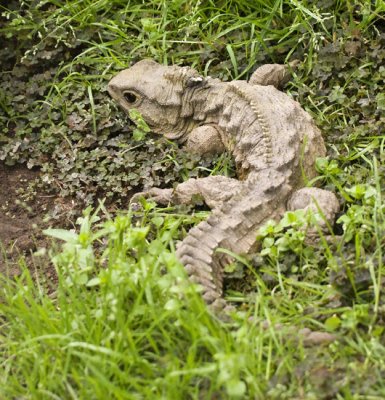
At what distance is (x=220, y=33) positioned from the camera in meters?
6.35

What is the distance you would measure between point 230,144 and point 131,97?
93 cm

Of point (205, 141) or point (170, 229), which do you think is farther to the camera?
point (205, 141)

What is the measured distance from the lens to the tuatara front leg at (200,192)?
5352 mm

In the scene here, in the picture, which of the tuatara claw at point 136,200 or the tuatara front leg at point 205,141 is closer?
the tuatara claw at point 136,200

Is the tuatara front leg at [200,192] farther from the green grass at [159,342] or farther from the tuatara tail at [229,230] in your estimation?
the green grass at [159,342]

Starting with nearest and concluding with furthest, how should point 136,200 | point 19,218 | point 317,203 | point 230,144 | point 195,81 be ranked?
1. point 317,203
2. point 136,200
3. point 19,218
4. point 230,144
5. point 195,81

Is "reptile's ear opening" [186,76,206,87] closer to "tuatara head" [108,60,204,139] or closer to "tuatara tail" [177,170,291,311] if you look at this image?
"tuatara head" [108,60,204,139]

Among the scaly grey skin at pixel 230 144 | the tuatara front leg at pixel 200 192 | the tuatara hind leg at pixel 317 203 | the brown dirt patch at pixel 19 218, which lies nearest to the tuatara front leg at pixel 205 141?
the scaly grey skin at pixel 230 144

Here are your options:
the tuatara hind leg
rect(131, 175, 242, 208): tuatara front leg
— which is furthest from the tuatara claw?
the tuatara hind leg

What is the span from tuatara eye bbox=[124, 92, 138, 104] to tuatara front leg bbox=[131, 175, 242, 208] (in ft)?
3.24

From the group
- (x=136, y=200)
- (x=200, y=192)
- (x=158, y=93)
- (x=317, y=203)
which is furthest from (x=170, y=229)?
(x=158, y=93)

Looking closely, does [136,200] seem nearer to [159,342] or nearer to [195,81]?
[195,81]

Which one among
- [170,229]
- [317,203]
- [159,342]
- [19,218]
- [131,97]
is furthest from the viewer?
[131,97]

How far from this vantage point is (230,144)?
19.3ft
